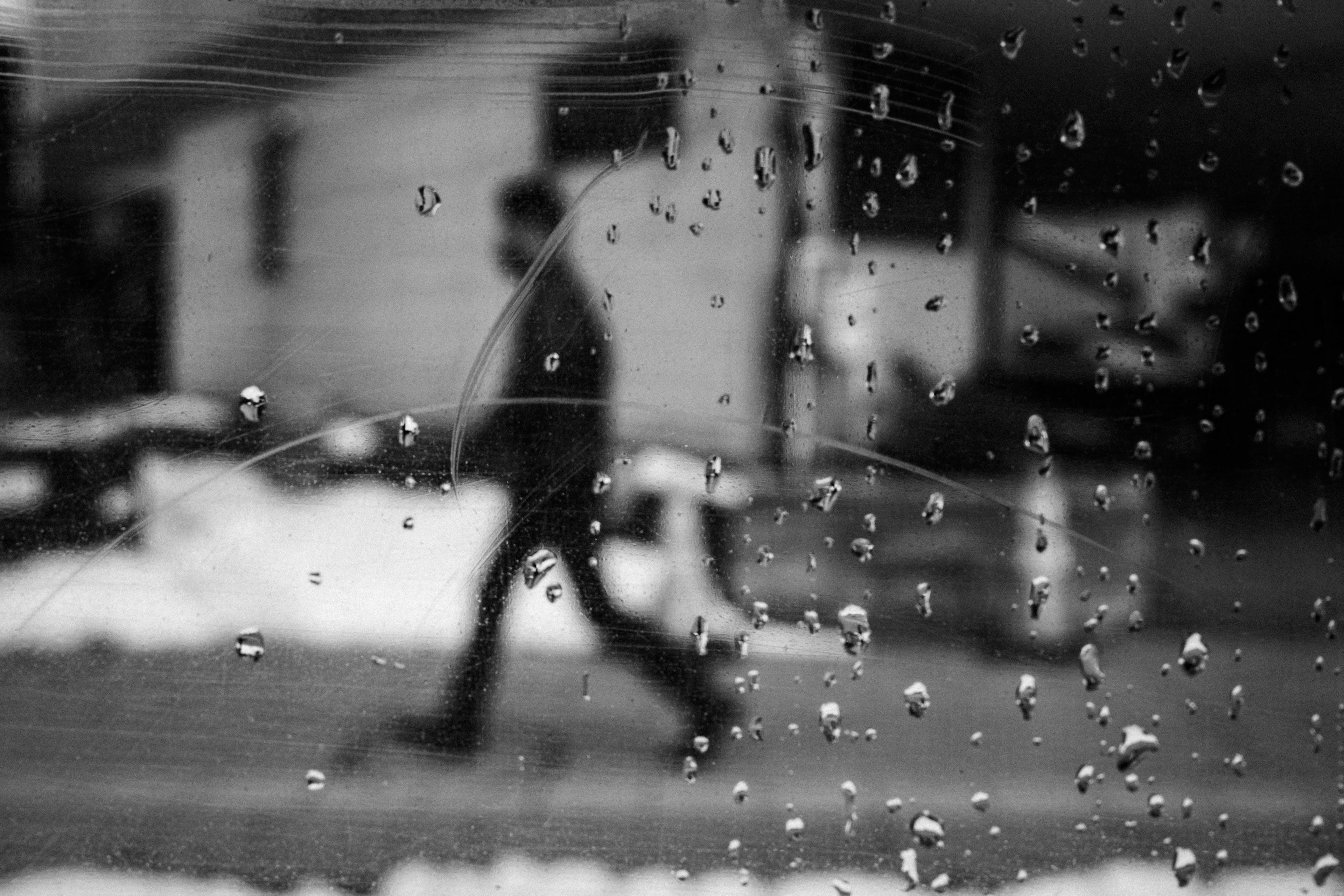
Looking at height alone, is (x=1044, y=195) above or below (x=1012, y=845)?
above

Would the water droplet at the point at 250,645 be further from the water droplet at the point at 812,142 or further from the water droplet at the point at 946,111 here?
the water droplet at the point at 946,111

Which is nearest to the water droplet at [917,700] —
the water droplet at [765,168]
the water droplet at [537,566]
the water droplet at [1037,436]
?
the water droplet at [1037,436]

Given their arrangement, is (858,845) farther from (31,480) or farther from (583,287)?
(31,480)

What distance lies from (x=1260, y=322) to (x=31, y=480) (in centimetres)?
109

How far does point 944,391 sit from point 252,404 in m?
0.60

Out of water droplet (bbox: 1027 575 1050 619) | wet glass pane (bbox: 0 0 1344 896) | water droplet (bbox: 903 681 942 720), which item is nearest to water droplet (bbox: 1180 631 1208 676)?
wet glass pane (bbox: 0 0 1344 896)

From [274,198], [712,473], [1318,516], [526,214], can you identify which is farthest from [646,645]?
[1318,516]

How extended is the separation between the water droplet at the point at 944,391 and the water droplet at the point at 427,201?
46cm

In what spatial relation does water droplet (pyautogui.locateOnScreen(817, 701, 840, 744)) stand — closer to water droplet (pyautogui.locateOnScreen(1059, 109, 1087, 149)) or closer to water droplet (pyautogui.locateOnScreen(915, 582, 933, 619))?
water droplet (pyautogui.locateOnScreen(915, 582, 933, 619))

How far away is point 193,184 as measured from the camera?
825 mm

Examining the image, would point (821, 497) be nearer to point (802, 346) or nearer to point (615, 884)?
point (802, 346)

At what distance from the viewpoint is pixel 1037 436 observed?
85 cm

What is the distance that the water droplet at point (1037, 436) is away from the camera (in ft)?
2.78

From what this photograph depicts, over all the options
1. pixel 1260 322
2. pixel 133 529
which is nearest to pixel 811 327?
pixel 1260 322
